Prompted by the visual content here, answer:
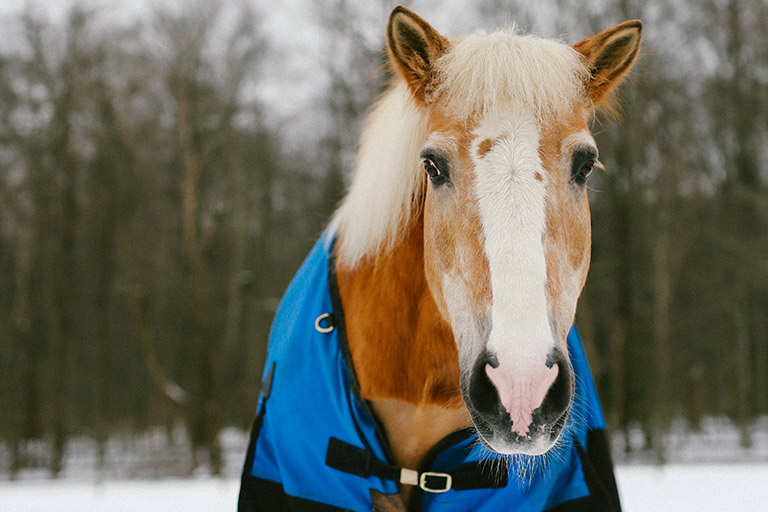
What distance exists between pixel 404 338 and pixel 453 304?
55 cm

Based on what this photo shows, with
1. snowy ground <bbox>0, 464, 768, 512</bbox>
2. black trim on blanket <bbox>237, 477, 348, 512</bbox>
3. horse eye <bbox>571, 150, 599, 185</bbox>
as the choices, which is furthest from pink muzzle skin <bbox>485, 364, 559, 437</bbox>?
snowy ground <bbox>0, 464, 768, 512</bbox>

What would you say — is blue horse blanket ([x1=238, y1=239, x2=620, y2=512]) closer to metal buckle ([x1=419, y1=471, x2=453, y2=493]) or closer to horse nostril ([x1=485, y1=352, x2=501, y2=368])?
metal buckle ([x1=419, y1=471, x2=453, y2=493])

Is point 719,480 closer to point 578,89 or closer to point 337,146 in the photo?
point 337,146

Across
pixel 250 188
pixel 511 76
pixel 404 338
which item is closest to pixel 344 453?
pixel 404 338

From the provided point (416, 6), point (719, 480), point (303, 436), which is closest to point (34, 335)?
point (416, 6)

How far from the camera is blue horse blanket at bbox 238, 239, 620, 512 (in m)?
2.51

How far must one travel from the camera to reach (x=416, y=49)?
93.7 inches

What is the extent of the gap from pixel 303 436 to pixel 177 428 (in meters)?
31.3

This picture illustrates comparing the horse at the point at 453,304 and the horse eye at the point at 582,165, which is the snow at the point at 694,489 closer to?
the horse at the point at 453,304

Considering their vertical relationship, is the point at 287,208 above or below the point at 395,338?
above

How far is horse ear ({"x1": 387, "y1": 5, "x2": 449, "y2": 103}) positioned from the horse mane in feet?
0.16

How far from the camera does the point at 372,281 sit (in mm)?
2676

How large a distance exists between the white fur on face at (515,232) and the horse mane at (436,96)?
107 millimetres

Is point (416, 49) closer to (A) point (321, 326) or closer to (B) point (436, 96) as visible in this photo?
(B) point (436, 96)
